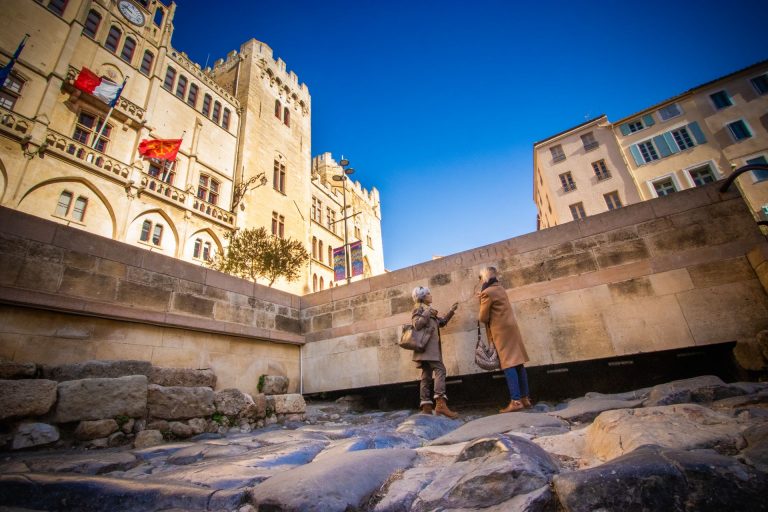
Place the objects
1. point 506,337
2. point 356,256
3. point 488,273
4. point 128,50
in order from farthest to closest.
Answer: point 356,256, point 128,50, point 488,273, point 506,337

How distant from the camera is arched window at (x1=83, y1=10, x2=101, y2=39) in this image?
59.8ft

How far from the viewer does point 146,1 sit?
22.0 m

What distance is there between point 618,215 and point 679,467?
4.59 meters

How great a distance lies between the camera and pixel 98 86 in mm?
16531

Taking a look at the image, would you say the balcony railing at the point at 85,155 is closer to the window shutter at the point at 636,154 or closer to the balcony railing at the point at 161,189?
the balcony railing at the point at 161,189

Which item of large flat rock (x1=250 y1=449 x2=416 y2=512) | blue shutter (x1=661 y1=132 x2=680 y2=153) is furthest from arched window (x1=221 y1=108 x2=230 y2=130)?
blue shutter (x1=661 y1=132 x2=680 y2=153)

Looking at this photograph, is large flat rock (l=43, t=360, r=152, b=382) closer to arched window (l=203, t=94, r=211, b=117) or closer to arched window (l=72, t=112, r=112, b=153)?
arched window (l=72, t=112, r=112, b=153)

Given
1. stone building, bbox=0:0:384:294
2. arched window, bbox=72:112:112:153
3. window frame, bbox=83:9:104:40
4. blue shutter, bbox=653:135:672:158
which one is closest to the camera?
stone building, bbox=0:0:384:294

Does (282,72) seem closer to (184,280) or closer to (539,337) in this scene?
(184,280)

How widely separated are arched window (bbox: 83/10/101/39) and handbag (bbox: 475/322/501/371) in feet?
83.3

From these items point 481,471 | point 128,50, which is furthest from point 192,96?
point 481,471

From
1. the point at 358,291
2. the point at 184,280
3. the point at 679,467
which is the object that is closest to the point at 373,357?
the point at 358,291

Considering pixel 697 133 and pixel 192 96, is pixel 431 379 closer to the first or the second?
pixel 192 96

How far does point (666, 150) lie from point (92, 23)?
36.5 m
